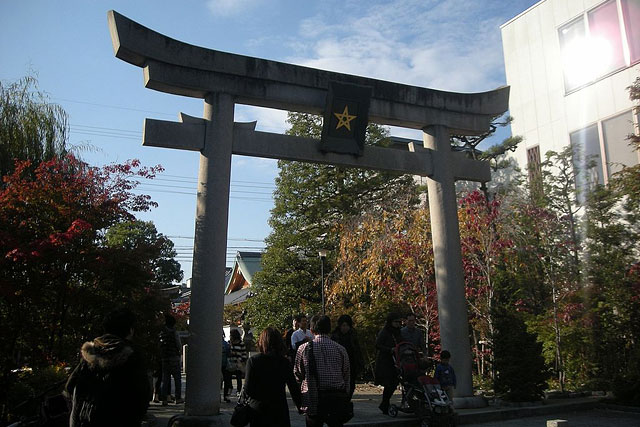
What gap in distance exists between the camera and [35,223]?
9352mm

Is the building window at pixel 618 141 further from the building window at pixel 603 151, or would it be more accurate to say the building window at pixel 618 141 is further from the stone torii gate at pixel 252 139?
the stone torii gate at pixel 252 139

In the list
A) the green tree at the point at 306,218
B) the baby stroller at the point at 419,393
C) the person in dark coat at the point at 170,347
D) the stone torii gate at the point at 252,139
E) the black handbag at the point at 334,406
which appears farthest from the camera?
the green tree at the point at 306,218

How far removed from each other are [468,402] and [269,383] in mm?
6567

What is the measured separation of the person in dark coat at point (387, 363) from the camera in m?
9.21

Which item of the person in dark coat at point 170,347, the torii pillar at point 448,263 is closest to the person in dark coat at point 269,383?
the person in dark coat at point 170,347

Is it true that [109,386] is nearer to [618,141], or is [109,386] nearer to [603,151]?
[618,141]

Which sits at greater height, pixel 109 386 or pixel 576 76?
pixel 576 76

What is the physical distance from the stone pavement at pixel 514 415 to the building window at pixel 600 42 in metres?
11.3

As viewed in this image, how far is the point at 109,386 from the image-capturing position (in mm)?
3857

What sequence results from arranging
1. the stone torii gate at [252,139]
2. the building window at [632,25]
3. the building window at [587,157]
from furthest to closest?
the building window at [632,25] < the building window at [587,157] < the stone torii gate at [252,139]

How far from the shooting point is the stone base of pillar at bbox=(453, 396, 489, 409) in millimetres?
10195

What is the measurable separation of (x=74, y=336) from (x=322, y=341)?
618 cm

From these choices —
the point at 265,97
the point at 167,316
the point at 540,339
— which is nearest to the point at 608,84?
the point at 540,339

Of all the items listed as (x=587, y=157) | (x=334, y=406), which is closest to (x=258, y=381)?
(x=334, y=406)
